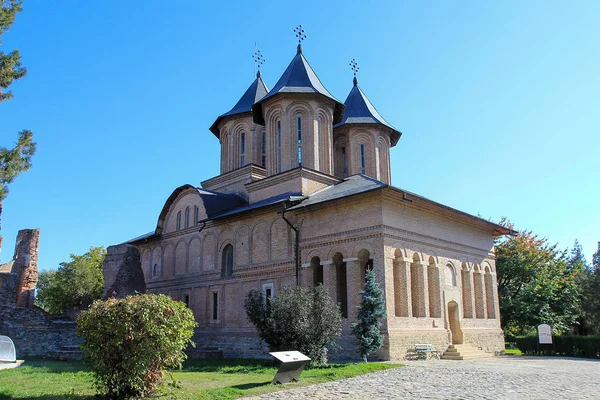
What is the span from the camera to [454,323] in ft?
64.2

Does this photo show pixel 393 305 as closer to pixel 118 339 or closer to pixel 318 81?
pixel 118 339

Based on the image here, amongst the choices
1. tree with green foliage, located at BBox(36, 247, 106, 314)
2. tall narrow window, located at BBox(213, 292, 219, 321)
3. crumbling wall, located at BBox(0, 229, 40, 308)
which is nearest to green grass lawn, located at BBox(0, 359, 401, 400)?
tall narrow window, located at BBox(213, 292, 219, 321)

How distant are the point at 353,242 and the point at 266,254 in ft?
13.8

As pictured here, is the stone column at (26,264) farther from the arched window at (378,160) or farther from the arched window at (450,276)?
the arched window at (450,276)

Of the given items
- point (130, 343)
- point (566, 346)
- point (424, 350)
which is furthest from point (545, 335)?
point (130, 343)

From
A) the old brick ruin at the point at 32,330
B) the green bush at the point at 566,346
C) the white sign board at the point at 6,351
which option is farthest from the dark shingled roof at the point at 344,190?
the green bush at the point at 566,346

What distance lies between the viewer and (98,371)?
29.1 feet

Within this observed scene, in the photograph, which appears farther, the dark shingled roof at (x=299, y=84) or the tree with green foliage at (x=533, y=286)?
the tree with green foliage at (x=533, y=286)

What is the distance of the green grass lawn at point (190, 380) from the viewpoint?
378 inches

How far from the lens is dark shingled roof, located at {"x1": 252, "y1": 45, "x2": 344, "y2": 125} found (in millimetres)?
23031

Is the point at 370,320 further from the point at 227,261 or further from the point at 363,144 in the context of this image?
the point at 363,144

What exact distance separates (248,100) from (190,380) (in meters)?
18.7

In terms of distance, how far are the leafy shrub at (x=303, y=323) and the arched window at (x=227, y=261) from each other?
23.1 feet

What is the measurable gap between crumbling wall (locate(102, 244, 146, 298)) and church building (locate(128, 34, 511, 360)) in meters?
2.51
